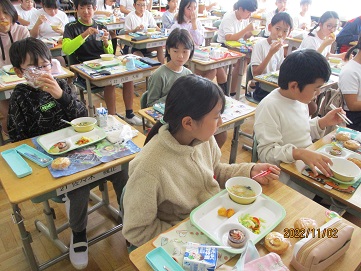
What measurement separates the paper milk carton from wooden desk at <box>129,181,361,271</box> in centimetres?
5

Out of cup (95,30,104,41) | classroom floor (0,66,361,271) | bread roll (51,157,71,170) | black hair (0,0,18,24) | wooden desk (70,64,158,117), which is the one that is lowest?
classroom floor (0,66,361,271)

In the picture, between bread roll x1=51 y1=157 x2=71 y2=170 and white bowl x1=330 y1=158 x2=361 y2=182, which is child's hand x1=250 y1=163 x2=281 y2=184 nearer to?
white bowl x1=330 y1=158 x2=361 y2=182

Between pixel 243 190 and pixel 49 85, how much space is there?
1.24m

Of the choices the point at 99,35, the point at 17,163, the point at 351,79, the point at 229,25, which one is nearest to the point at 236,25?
the point at 229,25

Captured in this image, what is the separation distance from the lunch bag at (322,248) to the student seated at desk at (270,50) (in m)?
2.11

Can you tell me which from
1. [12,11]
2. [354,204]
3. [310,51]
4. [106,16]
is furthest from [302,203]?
[106,16]

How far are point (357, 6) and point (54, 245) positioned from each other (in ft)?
24.1

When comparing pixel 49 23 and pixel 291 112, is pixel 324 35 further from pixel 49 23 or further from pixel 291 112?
pixel 49 23

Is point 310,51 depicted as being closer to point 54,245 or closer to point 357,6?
point 54,245

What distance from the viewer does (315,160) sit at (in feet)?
4.36

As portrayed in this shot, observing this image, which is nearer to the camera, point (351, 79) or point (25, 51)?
point (25, 51)

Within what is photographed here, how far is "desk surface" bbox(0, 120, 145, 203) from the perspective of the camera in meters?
1.22

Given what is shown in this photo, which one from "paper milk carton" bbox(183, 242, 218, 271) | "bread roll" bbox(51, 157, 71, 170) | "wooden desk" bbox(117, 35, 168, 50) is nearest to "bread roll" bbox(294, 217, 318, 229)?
"paper milk carton" bbox(183, 242, 218, 271)
